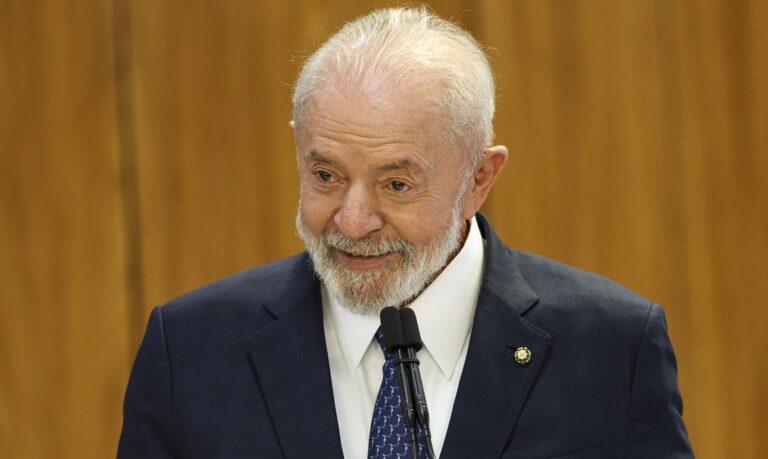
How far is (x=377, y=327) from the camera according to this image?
2371mm

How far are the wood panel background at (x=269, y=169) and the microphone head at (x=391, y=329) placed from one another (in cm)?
172

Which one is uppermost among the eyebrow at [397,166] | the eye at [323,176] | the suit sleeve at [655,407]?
the eyebrow at [397,166]

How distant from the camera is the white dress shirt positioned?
232 cm

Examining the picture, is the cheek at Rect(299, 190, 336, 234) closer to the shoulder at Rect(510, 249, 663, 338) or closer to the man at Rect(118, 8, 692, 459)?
the man at Rect(118, 8, 692, 459)

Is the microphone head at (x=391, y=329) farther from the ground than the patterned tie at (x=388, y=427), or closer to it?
farther from the ground

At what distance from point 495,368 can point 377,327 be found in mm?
241

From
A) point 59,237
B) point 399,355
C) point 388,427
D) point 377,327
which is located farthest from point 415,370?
point 59,237

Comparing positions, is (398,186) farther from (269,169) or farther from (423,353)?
(269,169)

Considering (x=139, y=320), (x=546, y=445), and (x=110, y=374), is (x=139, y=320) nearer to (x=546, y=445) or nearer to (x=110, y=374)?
(x=110, y=374)

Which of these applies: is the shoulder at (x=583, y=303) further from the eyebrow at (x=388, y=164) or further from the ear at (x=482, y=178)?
the eyebrow at (x=388, y=164)

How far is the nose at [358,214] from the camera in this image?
→ 2.21 meters

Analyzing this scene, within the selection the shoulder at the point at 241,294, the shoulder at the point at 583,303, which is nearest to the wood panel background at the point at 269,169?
the shoulder at the point at 241,294

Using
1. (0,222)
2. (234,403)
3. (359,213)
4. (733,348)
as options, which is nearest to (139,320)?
(0,222)

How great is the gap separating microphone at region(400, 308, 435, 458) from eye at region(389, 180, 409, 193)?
16.1 inches
